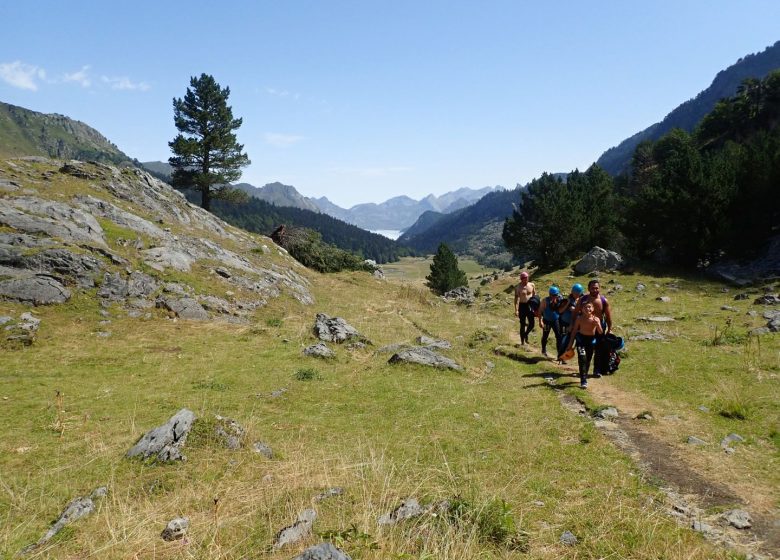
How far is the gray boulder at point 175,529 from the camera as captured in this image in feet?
17.4

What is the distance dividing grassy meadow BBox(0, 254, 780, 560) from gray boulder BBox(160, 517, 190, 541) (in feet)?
0.59

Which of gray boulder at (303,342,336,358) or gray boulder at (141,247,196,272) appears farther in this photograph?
gray boulder at (141,247,196,272)

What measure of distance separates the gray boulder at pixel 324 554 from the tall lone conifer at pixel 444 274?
51857 millimetres

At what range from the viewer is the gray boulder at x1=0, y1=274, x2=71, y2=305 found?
1828 centimetres

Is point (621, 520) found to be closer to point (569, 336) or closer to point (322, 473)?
point (322, 473)

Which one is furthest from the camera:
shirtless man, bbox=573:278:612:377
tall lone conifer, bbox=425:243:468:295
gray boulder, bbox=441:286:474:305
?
tall lone conifer, bbox=425:243:468:295

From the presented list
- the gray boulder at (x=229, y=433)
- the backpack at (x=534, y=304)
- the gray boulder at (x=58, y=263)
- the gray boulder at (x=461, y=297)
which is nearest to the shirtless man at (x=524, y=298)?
the backpack at (x=534, y=304)

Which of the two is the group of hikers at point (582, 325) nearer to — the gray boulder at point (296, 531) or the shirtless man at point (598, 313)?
the shirtless man at point (598, 313)

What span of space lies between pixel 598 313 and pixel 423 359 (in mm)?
6087

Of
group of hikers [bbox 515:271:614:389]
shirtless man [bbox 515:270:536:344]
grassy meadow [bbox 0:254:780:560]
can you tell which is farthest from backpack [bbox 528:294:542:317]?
grassy meadow [bbox 0:254:780:560]

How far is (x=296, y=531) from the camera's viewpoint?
16.6 feet

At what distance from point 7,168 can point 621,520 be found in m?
38.8

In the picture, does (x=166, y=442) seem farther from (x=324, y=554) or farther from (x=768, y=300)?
(x=768, y=300)

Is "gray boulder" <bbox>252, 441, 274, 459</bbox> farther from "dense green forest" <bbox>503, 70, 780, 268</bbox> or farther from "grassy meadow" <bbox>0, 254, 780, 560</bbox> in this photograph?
"dense green forest" <bbox>503, 70, 780, 268</bbox>
